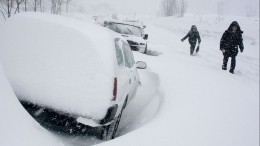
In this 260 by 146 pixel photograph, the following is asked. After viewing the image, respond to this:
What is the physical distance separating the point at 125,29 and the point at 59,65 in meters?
10.3

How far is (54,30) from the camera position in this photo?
3.89 metres

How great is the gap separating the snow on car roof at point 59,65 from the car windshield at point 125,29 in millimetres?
9473

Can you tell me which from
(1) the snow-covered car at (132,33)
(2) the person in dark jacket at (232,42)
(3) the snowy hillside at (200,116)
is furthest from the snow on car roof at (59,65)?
(1) the snow-covered car at (132,33)

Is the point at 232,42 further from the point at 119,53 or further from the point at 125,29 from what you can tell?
the point at 119,53

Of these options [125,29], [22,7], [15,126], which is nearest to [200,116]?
[15,126]

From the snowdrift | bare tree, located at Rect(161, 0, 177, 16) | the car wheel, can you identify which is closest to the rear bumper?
the car wheel

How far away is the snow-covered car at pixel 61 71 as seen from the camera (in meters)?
3.61

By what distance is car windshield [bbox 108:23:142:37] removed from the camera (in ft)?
44.1

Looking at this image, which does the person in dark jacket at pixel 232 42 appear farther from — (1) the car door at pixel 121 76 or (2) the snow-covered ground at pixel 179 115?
(1) the car door at pixel 121 76

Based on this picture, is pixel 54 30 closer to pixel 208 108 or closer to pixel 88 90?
pixel 88 90

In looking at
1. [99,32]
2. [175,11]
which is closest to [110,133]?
[99,32]

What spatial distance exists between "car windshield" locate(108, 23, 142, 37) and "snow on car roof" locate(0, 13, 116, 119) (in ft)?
31.1

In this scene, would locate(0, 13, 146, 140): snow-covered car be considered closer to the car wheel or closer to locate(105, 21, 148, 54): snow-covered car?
the car wheel

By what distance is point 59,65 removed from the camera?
3.67m
